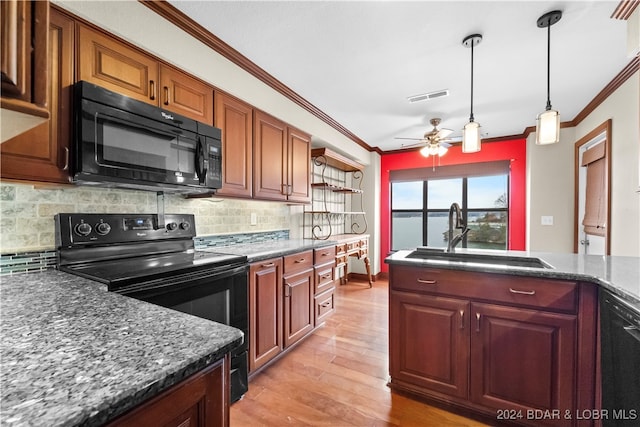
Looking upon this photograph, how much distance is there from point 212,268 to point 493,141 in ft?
15.8

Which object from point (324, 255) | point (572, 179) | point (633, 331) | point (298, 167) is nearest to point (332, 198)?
point (298, 167)

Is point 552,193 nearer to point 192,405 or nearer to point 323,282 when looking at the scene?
point 323,282

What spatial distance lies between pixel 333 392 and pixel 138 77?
233 cm

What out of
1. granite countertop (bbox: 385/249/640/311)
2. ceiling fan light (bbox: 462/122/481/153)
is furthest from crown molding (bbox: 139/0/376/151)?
granite countertop (bbox: 385/249/640/311)

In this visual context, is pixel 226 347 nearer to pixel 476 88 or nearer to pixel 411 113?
pixel 476 88

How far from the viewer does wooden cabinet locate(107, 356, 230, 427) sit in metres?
0.49

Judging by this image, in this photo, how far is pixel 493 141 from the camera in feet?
15.0

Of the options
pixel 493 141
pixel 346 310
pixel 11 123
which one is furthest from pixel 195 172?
pixel 493 141

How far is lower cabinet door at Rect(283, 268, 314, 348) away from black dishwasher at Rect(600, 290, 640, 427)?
1.91 metres

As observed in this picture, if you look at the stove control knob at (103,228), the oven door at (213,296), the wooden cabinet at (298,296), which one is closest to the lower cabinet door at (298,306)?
the wooden cabinet at (298,296)

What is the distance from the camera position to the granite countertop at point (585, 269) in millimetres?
1197

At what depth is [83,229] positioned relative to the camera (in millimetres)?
1513

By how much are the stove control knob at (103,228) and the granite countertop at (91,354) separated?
72cm

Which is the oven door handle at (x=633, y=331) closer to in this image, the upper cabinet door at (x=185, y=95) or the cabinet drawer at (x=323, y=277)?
the cabinet drawer at (x=323, y=277)
